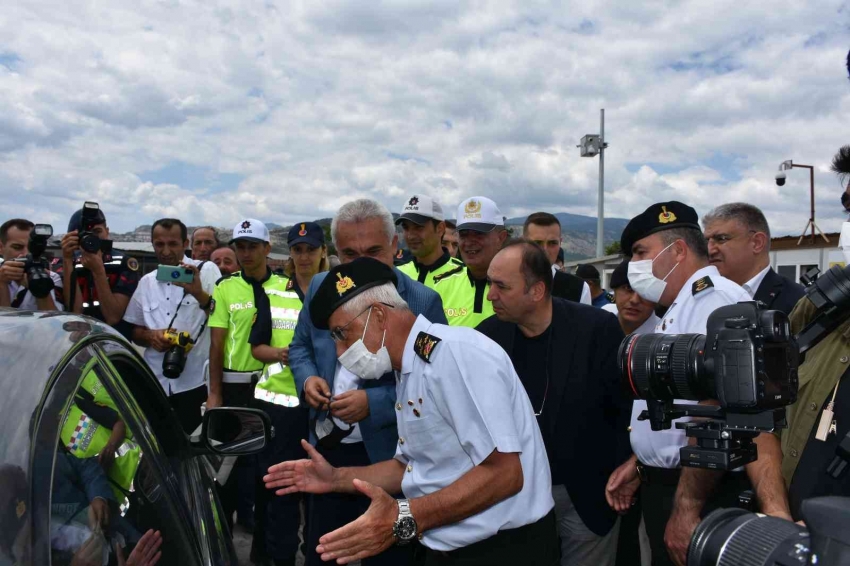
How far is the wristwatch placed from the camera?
184cm

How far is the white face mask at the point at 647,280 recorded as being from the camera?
2820mm

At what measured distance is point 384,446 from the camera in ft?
9.26

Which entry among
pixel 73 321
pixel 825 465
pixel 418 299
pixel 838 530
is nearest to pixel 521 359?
pixel 418 299

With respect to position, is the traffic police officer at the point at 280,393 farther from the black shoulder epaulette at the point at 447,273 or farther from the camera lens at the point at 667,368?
the camera lens at the point at 667,368

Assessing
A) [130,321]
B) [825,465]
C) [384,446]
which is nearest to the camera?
[825,465]

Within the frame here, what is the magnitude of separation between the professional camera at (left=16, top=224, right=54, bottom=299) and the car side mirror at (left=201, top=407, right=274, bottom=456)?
2.64m

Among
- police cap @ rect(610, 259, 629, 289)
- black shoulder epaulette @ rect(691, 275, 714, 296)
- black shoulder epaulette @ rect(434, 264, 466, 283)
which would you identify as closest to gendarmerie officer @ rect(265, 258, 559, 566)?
black shoulder epaulette @ rect(691, 275, 714, 296)

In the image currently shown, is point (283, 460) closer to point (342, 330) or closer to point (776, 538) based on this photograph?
point (342, 330)

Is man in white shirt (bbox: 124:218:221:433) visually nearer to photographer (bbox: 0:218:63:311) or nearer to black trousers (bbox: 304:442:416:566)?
photographer (bbox: 0:218:63:311)

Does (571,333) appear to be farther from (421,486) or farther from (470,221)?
(470,221)

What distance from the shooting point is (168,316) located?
4.80 m

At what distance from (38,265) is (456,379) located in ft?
11.5

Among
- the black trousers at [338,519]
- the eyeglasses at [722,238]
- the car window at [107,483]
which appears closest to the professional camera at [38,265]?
the black trousers at [338,519]

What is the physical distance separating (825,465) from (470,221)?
2.63 meters
